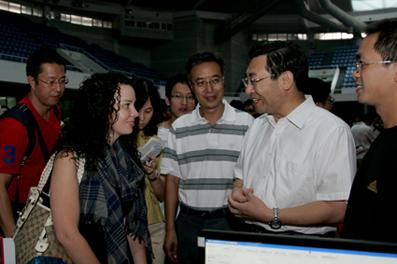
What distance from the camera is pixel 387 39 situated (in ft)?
4.18

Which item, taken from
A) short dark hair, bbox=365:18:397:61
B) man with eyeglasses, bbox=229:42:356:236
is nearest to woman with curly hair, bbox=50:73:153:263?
man with eyeglasses, bbox=229:42:356:236

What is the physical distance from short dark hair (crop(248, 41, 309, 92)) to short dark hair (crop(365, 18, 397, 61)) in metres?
0.43

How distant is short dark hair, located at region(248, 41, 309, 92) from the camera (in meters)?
1.71

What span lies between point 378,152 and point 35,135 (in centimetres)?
173

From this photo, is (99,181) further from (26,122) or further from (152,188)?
(152,188)

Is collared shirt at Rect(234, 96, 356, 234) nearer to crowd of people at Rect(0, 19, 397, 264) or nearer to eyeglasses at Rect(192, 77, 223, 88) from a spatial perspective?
crowd of people at Rect(0, 19, 397, 264)

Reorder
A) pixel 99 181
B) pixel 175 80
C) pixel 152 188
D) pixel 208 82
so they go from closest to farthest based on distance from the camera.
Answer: pixel 99 181, pixel 208 82, pixel 152 188, pixel 175 80

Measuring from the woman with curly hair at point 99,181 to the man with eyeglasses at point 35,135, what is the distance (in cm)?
60

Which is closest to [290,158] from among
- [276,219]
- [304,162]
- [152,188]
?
[304,162]

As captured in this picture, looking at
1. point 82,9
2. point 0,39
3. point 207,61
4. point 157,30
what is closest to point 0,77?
point 0,39

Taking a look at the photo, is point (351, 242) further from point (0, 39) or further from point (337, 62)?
point (337, 62)

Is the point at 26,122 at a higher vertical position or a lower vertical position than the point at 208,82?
lower

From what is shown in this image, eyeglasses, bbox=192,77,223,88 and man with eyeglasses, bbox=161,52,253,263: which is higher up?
eyeglasses, bbox=192,77,223,88

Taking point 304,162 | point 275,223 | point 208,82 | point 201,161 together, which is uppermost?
point 208,82
